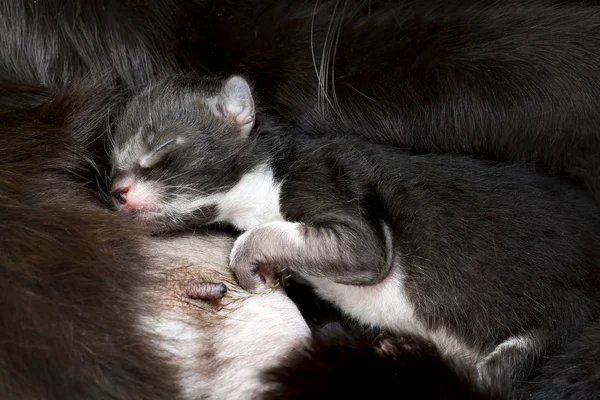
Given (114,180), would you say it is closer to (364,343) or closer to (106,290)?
(106,290)

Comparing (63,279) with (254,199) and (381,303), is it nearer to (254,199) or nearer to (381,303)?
(254,199)

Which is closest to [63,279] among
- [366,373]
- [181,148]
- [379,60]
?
[181,148]

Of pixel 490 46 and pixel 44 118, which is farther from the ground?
pixel 44 118

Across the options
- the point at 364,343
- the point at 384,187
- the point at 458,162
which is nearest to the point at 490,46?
the point at 458,162

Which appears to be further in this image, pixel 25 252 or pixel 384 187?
pixel 384 187

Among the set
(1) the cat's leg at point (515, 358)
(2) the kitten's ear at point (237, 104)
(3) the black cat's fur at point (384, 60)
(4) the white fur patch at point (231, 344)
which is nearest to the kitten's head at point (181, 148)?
(2) the kitten's ear at point (237, 104)

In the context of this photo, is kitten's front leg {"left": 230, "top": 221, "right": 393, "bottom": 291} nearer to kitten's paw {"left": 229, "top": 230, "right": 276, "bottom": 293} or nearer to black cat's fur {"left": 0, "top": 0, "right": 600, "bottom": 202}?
kitten's paw {"left": 229, "top": 230, "right": 276, "bottom": 293}

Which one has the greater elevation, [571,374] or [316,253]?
[316,253]

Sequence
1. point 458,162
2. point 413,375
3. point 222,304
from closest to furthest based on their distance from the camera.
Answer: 1. point 413,375
2. point 222,304
3. point 458,162
